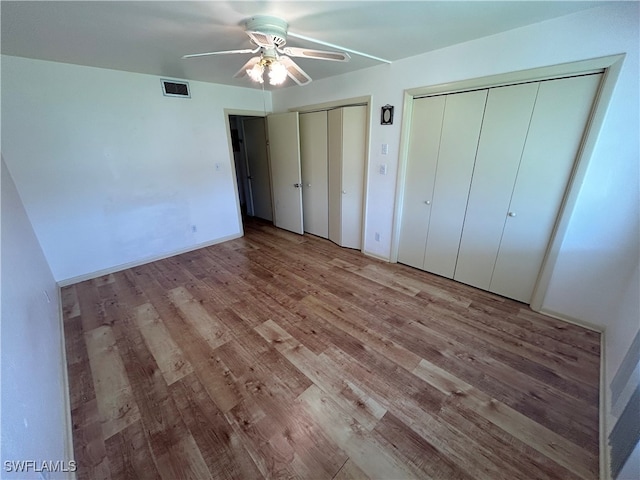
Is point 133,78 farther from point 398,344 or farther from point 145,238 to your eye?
point 398,344

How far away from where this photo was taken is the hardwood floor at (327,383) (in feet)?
4.18

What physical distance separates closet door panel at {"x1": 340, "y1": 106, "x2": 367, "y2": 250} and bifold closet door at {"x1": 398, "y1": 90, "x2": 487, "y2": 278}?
67cm

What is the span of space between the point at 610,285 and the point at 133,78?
508 cm

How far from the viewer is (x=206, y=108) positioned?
11.5 feet

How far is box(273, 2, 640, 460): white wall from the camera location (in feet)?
5.38

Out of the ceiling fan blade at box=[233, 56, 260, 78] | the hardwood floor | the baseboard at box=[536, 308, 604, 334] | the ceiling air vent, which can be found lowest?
the hardwood floor

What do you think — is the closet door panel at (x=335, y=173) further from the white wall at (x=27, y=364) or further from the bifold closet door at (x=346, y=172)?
the white wall at (x=27, y=364)

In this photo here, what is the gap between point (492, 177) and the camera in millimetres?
2338

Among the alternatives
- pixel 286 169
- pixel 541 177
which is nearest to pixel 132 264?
pixel 286 169

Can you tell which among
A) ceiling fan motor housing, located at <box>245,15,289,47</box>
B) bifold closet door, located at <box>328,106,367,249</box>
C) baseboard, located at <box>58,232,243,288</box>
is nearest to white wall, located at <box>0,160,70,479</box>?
baseboard, located at <box>58,232,243,288</box>

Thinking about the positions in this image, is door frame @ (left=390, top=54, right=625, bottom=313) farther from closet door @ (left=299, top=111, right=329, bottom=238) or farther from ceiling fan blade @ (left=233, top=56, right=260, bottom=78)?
ceiling fan blade @ (left=233, top=56, right=260, bottom=78)

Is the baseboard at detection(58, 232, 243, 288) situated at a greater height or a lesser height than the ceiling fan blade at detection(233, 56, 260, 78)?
lesser

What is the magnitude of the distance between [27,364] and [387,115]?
3.40m

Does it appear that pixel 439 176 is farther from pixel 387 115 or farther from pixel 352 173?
pixel 352 173
